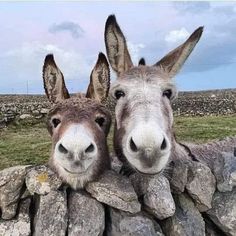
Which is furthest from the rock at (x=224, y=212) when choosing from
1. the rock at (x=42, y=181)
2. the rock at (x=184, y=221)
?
the rock at (x=42, y=181)

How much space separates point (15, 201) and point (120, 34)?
2.38 metres

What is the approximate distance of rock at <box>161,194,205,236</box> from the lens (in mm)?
5836

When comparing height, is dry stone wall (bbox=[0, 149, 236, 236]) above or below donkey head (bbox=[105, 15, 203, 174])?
below

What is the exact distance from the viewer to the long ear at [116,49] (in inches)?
243

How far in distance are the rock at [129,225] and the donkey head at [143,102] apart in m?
0.63

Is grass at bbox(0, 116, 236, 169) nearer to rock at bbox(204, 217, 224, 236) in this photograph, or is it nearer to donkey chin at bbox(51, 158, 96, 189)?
rock at bbox(204, 217, 224, 236)

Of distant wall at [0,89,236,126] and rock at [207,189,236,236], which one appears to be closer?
rock at [207,189,236,236]

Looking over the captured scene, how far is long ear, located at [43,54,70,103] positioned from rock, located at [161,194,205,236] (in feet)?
6.15

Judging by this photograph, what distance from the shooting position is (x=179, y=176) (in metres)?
5.86

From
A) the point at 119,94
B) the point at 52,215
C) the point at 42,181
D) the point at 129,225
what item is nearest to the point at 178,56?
the point at 119,94

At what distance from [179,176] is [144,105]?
1.11m

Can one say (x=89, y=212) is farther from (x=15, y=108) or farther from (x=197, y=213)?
(x=15, y=108)

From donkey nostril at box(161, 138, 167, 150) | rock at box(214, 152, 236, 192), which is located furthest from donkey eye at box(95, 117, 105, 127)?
rock at box(214, 152, 236, 192)

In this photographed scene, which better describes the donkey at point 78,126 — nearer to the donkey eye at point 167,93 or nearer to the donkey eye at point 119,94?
the donkey eye at point 119,94
